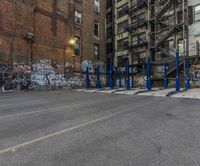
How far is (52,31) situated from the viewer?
2327 centimetres

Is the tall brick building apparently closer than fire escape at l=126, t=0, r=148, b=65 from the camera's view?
Yes

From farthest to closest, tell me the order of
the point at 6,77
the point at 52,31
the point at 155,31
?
the point at 155,31, the point at 52,31, the point at 6,77

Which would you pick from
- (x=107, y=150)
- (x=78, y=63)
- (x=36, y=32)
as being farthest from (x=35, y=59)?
(x=107, y=150)

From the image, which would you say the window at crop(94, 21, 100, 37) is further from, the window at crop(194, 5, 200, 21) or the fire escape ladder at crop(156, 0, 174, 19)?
the window at crop(194, 5, 200, 21)

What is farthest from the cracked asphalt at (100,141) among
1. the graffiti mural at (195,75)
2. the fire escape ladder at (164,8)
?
the fire escape ladder at (164,8)

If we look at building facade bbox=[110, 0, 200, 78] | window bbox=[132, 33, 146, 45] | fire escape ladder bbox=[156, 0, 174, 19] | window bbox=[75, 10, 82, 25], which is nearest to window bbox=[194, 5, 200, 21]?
building facade bbox=[110, 0, 200, 78]

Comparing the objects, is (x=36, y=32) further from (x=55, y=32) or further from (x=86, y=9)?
(x=86, y=9)

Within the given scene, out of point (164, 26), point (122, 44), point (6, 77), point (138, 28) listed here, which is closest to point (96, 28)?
point (138, 28)

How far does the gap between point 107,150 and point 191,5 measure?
25193mm

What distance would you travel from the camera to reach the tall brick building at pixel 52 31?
19219 mm

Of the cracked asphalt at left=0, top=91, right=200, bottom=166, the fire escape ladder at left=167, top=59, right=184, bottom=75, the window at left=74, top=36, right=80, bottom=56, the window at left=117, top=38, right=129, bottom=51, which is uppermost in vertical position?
the window at left=117, top=38, right=129, bottom=51

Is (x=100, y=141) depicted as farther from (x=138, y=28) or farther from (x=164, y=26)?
(x=138, y=28)

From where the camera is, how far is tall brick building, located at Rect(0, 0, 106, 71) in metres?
19.2

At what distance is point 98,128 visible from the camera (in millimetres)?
5676
